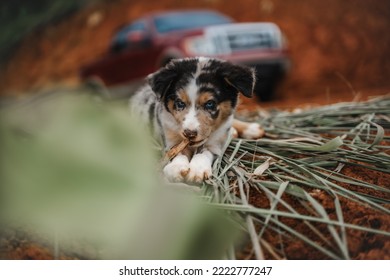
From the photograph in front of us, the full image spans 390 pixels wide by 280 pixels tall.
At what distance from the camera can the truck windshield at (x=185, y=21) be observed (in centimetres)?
518

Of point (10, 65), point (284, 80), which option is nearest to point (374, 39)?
point (284, 80)

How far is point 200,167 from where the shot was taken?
2227 mm

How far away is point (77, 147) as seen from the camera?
0.61m

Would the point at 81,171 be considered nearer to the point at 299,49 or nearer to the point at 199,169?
the point at 199,169

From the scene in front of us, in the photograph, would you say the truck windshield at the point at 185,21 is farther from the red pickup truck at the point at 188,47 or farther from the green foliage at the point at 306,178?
the green foliage at the point at 306,178

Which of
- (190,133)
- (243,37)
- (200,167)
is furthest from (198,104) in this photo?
(243,37)

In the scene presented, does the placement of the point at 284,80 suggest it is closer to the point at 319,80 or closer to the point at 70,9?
the point at 319,80

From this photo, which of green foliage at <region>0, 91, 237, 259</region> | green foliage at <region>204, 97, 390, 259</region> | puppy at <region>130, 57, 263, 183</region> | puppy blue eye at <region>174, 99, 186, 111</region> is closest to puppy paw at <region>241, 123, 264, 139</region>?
green foliage at <region>204, 97, 390, 259</region>

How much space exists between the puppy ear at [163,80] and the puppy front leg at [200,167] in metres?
0.34

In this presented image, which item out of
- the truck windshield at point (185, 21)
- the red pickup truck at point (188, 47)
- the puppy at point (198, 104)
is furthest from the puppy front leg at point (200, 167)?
the truck windshield at point (185, 21)

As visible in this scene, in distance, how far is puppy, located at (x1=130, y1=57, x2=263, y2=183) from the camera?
2217 mm

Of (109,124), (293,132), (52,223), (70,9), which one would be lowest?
(293,132)

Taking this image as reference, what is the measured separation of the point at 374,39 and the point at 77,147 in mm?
5115
